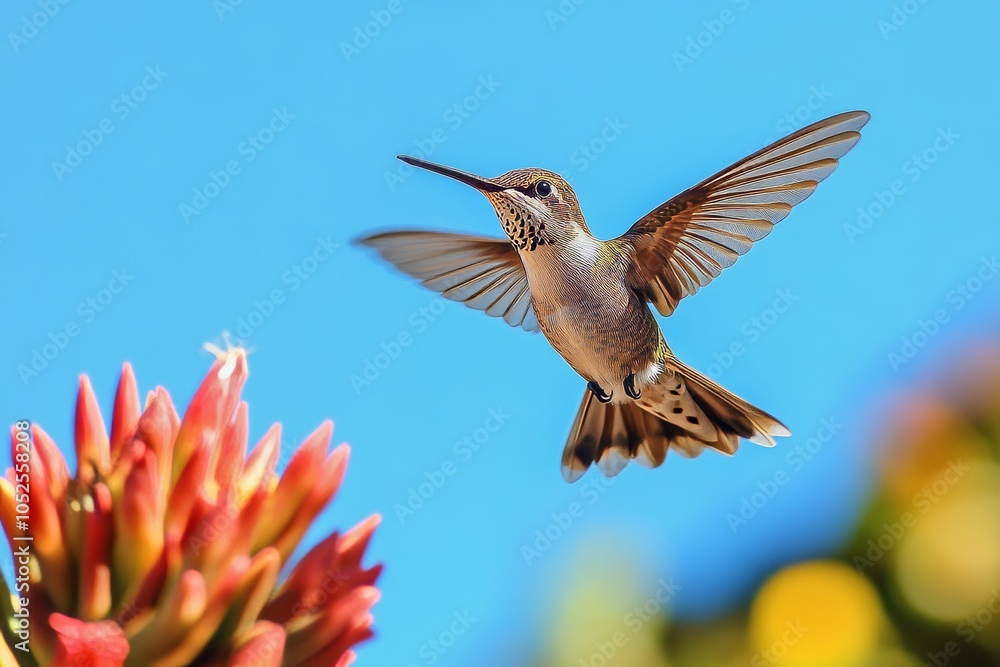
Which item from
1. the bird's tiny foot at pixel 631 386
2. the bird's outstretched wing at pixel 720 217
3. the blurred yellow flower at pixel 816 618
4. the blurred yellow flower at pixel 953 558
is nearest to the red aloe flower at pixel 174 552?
the bird's tiny foot at pixel 631 386

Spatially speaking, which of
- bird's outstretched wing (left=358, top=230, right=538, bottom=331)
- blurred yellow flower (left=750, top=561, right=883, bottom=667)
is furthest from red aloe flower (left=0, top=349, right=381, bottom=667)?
blurred yellow flower (left=750, top=561, right=883, bottom=667)

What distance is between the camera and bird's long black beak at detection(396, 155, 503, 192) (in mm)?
1753

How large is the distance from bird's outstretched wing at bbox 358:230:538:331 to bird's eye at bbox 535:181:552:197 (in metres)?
0.33

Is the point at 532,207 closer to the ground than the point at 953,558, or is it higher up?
closer to the ground

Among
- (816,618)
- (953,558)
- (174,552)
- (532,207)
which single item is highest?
(953,558)

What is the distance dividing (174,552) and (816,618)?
2.36 m

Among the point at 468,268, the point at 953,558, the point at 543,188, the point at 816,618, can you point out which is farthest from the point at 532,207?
the point at 953,558

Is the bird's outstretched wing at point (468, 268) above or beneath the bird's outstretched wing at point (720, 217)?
beneath

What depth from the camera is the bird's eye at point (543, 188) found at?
222 centimetres

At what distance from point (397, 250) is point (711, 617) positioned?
5.79 feet

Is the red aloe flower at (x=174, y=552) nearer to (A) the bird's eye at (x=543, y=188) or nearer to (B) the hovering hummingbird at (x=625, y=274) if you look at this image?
(B) the hovering hummingbird at (x=625, y=274)

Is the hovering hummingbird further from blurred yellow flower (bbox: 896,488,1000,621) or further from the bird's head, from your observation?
blurred yellow flower (bbox: 896,488,1000,621)

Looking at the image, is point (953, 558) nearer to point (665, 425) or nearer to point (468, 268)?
point (665, 425)

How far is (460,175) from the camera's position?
6.28 ft
